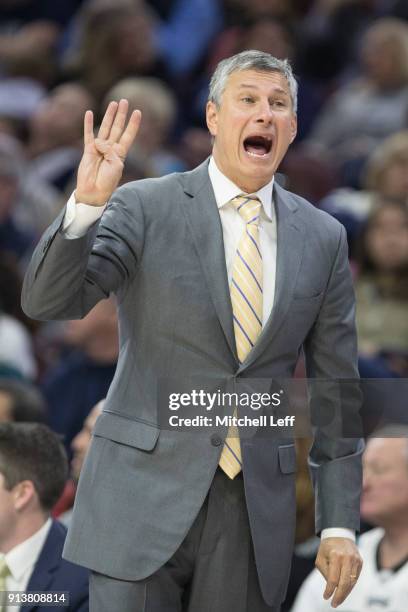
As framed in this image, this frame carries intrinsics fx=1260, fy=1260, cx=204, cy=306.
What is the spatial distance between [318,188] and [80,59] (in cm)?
238

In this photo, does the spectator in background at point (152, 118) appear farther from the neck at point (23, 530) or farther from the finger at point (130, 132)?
the finger at point (130, 132)

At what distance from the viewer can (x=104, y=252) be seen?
262 centimetres

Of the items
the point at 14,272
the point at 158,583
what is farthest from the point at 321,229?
the point at 14,272

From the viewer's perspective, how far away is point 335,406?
284 cm

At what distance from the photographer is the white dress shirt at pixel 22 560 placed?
133 inches

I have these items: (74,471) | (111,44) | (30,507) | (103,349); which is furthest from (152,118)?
(30,507)

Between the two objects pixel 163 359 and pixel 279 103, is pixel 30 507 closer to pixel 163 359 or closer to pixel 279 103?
pixel 163 359

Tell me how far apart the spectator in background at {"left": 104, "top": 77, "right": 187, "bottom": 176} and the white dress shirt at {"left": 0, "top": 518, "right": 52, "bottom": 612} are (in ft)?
13.0

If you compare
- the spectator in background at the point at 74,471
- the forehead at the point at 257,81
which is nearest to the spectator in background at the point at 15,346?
the spectator in background at the point at 74,471

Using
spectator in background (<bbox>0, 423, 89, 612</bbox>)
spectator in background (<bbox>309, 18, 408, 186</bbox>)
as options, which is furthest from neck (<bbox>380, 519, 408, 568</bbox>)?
spectator in background (<bbox>309, 18, 408, 186</bbox>)

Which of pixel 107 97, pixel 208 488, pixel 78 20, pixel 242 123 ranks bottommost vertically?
pixel 208 488

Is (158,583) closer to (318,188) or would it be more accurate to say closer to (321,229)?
(321,229)

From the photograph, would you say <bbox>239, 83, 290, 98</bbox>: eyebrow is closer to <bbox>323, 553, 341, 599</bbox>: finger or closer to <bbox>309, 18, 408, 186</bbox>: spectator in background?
<bbox>323, 553, 341, 599</bbox>: finger

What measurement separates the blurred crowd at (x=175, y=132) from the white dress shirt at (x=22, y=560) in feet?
2.42
